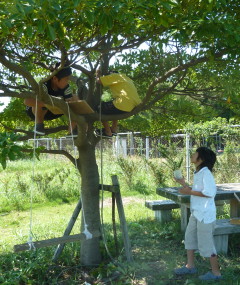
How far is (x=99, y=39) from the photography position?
430 cm

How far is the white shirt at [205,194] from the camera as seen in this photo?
13.6 feet

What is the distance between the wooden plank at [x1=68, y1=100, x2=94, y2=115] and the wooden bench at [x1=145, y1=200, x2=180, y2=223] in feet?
8.95

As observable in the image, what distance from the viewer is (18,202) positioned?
9.02 metres

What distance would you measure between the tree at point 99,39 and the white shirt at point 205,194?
107 cm

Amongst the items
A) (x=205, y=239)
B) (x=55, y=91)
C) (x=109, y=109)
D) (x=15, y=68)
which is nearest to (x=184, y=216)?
(x=205, y=239)

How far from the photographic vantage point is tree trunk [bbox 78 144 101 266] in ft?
15.5

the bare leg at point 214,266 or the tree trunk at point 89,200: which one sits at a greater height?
the tree trunk at point 89,200

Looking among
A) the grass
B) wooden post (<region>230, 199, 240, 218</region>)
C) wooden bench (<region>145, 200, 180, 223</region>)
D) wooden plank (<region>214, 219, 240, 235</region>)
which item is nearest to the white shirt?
the grass

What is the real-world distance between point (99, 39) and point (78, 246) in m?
2.80

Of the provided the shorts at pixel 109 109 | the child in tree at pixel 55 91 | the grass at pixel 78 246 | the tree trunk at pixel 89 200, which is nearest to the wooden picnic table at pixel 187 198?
the grass at pixel 78 246

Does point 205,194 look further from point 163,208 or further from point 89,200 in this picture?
point 163,208

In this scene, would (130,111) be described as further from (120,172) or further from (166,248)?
(120,172)

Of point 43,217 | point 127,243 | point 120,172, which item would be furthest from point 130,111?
point 120,172

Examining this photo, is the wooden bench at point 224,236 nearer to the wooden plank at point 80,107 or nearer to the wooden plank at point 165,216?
the wooden plank at point 165,216
